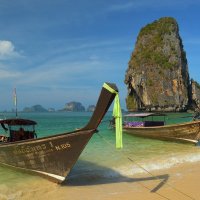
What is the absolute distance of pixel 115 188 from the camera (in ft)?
34.2

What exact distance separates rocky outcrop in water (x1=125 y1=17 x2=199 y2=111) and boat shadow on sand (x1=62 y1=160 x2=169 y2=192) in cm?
8017

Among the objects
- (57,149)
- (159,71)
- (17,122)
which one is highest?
(159,71)

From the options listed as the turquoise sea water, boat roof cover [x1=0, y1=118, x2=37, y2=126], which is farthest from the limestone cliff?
boat roof cover [x1=0, y1=118, x2=37, y2=126]

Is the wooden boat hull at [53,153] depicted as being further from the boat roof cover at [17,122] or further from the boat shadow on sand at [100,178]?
the boat roof cover at [17,122]

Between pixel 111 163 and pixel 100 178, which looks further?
pixel 111 163

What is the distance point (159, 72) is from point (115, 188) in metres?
88.9

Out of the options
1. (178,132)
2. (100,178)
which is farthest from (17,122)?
(178,132)

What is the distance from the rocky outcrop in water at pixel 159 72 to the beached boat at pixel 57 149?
82168 millimetres

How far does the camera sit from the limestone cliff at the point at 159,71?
9338 centimetres

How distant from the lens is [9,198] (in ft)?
32.7

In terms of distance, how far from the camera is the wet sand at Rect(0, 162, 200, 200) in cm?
959

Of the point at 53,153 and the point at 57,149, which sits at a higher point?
the point at 57,149

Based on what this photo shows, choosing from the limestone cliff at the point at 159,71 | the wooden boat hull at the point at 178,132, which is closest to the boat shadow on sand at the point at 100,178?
the wooden boat hull at the point at 178,132

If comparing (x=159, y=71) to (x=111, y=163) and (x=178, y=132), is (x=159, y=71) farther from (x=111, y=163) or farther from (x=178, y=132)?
(x=111, y=163)
